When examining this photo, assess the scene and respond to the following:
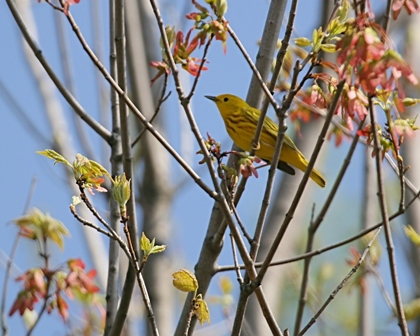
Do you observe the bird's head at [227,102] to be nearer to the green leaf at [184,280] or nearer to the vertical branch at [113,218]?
the vertical branch at [113,218]

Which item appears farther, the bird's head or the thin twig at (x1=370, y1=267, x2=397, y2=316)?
the bird's head

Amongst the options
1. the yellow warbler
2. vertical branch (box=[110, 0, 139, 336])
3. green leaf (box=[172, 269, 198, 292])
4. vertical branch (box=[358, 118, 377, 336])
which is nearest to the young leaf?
green leaf (box=[172, 269, 198, 292])

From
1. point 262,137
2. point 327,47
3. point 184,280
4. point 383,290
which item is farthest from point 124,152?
point 383,290

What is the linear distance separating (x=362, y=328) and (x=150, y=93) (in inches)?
88.6

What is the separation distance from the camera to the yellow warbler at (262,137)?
3944 millimetres

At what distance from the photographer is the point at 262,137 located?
157 inches

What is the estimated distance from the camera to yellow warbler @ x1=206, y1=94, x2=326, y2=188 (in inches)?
155

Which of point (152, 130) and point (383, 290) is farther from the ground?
point (152, 130)

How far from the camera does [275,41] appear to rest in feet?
9.68

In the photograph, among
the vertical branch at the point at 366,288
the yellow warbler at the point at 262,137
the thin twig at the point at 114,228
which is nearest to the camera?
the thin twig at the point at 114,228

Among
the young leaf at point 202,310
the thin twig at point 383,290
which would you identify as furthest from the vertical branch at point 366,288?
the young leaf at point 202,310

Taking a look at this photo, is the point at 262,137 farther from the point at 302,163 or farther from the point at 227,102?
the point at 227,102

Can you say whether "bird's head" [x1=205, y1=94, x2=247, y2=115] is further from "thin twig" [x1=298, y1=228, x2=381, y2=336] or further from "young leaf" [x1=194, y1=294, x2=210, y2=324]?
"young leaf" [x1=194, y1=294, x2=210, y2=324]

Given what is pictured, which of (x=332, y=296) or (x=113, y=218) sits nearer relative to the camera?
(x=332, y=296)
